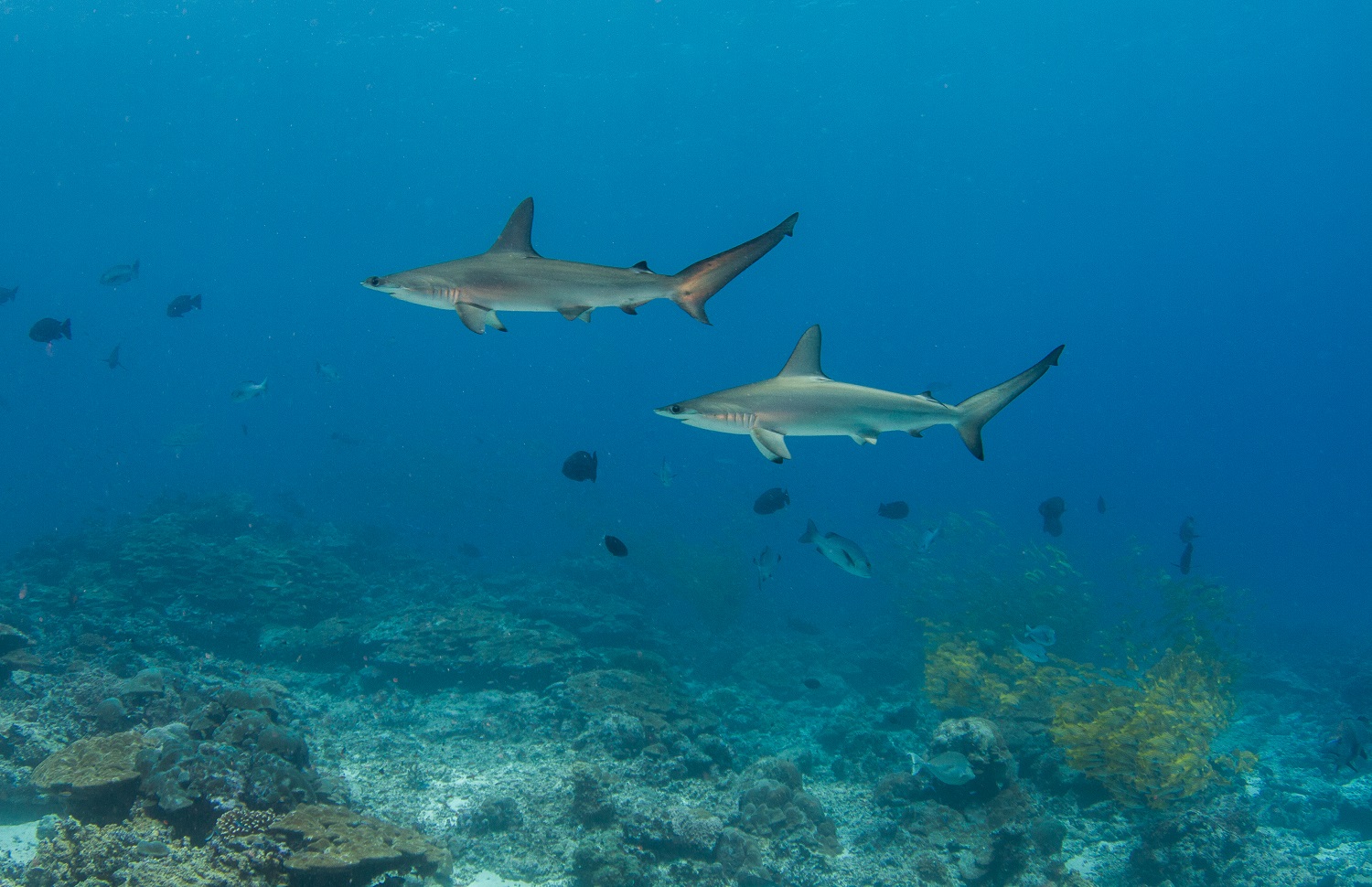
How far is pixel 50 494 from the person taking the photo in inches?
2557

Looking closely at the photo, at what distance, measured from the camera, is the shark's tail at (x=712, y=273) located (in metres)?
3.74

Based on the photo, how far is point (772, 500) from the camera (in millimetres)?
10945

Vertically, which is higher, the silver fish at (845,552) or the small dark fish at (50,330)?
the silver fish at (845,552)

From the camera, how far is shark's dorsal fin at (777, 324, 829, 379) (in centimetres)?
539

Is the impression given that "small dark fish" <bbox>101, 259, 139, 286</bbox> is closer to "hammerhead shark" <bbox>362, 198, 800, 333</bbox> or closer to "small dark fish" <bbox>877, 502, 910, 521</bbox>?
"hammerhead shark" <bbox>362, 198, 800, 333</bbox>

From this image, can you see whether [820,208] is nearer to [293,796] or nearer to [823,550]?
[823,550]

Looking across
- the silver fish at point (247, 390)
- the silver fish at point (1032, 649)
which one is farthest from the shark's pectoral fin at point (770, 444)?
the silver fish at point (247, 390)

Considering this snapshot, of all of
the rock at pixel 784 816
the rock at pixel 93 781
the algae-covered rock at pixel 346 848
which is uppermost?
the rock at pixel 784 816

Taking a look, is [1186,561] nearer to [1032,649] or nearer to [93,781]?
[1032,649]

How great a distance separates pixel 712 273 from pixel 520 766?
7567mm

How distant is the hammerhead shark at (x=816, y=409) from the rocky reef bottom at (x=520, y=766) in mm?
4409

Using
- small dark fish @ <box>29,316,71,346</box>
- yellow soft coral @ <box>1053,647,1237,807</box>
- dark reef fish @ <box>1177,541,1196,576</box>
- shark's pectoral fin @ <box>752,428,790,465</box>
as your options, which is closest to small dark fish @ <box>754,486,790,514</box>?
yellow soft coral @ <box>1053,647,1237,807</box>

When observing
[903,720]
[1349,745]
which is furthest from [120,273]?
[1349,745]

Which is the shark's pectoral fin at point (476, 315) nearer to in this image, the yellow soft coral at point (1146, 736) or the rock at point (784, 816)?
the rock at point (784, 816)
